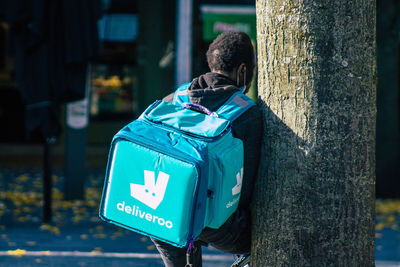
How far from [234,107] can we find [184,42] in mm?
5154

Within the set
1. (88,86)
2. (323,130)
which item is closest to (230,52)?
(323,130)

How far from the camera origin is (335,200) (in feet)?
7.59

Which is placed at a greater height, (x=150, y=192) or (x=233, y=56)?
(x=233, y=56)

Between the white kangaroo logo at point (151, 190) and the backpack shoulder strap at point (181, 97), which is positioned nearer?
the white kangaroo logo at point (151, 190)

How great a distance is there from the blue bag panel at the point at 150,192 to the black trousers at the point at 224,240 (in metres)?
0.33

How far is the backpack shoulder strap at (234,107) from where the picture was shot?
2492 millimetres

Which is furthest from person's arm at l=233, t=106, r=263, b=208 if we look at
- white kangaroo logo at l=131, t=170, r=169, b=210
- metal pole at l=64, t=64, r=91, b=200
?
metal pole at l=64, t=64, r=91, b=200

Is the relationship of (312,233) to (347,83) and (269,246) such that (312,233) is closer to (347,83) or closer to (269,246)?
(269,246)

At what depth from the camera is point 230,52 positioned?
2.73 meters

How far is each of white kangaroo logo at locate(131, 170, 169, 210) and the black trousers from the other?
369 millimetres

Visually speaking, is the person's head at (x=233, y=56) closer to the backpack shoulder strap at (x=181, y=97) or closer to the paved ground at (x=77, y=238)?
the backpack shoulder strap at (x=181, y=97)

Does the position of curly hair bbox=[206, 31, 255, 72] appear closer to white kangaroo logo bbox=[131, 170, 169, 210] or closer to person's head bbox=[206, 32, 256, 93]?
person's head bbox=[206, 32, 256, 93]

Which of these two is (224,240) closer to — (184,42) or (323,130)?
(323,130)

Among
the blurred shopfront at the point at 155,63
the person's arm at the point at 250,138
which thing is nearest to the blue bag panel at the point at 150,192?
the person's arm at the point at 250,138
